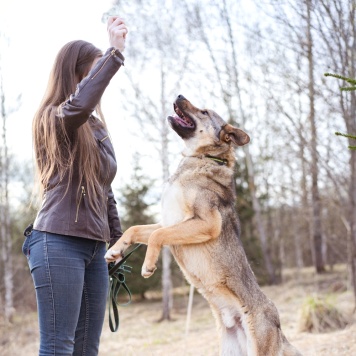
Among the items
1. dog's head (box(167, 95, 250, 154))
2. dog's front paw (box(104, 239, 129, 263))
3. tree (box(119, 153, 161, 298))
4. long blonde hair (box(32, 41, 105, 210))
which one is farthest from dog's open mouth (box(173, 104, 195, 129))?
tree (box(119, 153, 161, 298))

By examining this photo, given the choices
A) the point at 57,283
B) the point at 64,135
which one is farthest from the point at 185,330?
the point at 64,135

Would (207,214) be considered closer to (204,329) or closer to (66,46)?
(66,46)

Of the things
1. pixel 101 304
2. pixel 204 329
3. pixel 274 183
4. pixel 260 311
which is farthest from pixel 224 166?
pixel 274 183

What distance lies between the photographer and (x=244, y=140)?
3652mm

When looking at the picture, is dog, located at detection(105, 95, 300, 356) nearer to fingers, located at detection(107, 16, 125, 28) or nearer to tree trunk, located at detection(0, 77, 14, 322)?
fingers, located at detection(107, 16, 125, 28)

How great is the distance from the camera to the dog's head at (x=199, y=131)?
376 cm

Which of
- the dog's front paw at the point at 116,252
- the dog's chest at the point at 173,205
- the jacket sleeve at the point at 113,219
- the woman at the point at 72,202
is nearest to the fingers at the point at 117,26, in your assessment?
the woman at the point at 72,202

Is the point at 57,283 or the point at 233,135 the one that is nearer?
the point at 57,283

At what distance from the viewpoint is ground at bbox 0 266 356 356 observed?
274 inches

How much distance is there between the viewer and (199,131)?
12.5ft

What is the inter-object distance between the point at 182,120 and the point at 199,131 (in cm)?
16

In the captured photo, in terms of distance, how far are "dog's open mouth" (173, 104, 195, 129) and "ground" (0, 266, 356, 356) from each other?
3.08 metres

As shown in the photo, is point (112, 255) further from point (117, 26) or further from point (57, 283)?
point (117, 26)

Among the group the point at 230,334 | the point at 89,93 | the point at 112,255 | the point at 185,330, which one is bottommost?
the point at 185,330
